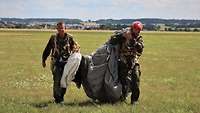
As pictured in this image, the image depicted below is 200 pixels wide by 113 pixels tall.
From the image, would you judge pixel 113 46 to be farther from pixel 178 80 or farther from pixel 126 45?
pixel 178 80

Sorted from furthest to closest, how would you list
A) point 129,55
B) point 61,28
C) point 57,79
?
point 57,79 → point 129,55 → point 61,28

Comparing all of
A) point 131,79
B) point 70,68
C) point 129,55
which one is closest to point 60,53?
point 70,68

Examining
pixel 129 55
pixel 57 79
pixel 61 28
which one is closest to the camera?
pixel 61 28

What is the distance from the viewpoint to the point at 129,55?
11.2m

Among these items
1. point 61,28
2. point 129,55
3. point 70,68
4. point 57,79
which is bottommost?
point 57,79

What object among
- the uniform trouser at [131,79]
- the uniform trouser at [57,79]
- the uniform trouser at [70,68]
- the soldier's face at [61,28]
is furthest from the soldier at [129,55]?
the uniform trouser at [57,79]

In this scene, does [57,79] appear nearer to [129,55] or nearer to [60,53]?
[60,53]

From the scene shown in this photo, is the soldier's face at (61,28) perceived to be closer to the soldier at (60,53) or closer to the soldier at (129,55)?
the soldier at (60,53)

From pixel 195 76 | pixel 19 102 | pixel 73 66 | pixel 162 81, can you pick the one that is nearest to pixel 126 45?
pixel 73 66

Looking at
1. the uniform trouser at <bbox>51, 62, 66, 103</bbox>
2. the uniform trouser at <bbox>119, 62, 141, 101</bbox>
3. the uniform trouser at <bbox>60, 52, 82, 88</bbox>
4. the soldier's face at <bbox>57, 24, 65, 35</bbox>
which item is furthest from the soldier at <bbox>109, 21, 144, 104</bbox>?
the uniform trouser at <bbox>51, 62, 66, 103</bbox>

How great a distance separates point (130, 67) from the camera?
36.8 feet

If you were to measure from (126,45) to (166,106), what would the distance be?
5.21ft

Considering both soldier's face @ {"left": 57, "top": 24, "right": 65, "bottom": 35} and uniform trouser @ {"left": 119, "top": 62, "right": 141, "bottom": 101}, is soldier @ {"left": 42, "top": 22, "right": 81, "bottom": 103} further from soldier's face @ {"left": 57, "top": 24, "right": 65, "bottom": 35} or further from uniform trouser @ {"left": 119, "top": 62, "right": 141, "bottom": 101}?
uniform trouser @ {"left": 119, "top": 62, "right": 141, "bottom": 101}

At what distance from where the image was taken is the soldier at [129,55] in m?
11.1
